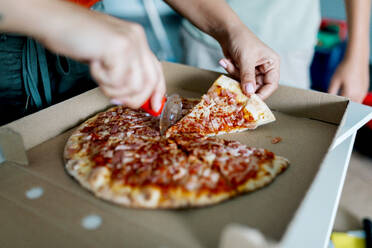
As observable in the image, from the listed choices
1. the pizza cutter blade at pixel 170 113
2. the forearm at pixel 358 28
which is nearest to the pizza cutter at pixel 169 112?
the pizza cutter blade at pixel 170 113

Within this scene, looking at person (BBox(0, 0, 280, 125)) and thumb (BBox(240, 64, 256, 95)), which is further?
thumb (BBox(240, 64, 256, 95))

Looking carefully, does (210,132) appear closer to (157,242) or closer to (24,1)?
(157,242)

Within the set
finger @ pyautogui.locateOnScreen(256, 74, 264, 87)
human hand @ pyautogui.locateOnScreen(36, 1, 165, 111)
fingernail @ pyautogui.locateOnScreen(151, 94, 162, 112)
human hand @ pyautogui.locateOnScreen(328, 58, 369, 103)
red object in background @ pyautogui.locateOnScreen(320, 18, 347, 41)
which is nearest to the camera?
human hand @ pyautogui.locateOnScreen(36, 1, 165, 111)

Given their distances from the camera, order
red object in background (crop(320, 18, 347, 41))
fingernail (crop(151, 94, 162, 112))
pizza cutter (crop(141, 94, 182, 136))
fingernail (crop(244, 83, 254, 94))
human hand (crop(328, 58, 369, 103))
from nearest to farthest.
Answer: fingernail (crop(151, 94, 162, 112)) < pizza cutter (crop(141, 94, 182, 136)) < fingernail (crop(244, 83, 254, 94)) < human hand (crop(328, 58, 369, 103)) < red object in background (crop(320, 18, 347, 41))

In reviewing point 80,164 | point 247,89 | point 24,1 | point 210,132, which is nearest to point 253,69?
point 247,89

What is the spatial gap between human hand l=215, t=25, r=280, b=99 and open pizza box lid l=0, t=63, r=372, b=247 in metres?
0.15

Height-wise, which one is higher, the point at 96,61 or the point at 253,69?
the point at 96,61

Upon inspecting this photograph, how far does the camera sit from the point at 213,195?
0.90m

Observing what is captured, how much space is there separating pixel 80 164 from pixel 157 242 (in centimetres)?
41

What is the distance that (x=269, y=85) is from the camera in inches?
54.9

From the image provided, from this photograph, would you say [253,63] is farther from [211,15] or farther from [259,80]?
[211,15]

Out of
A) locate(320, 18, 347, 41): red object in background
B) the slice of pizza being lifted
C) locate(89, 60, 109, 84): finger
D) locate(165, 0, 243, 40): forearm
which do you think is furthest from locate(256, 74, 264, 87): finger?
locate(320, 18, 347, 41): red object in background

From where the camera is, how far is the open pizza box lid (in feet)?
2.57

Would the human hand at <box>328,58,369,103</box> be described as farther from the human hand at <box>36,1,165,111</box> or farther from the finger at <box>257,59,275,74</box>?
the human hand at <box>36,1,165,111</box>
